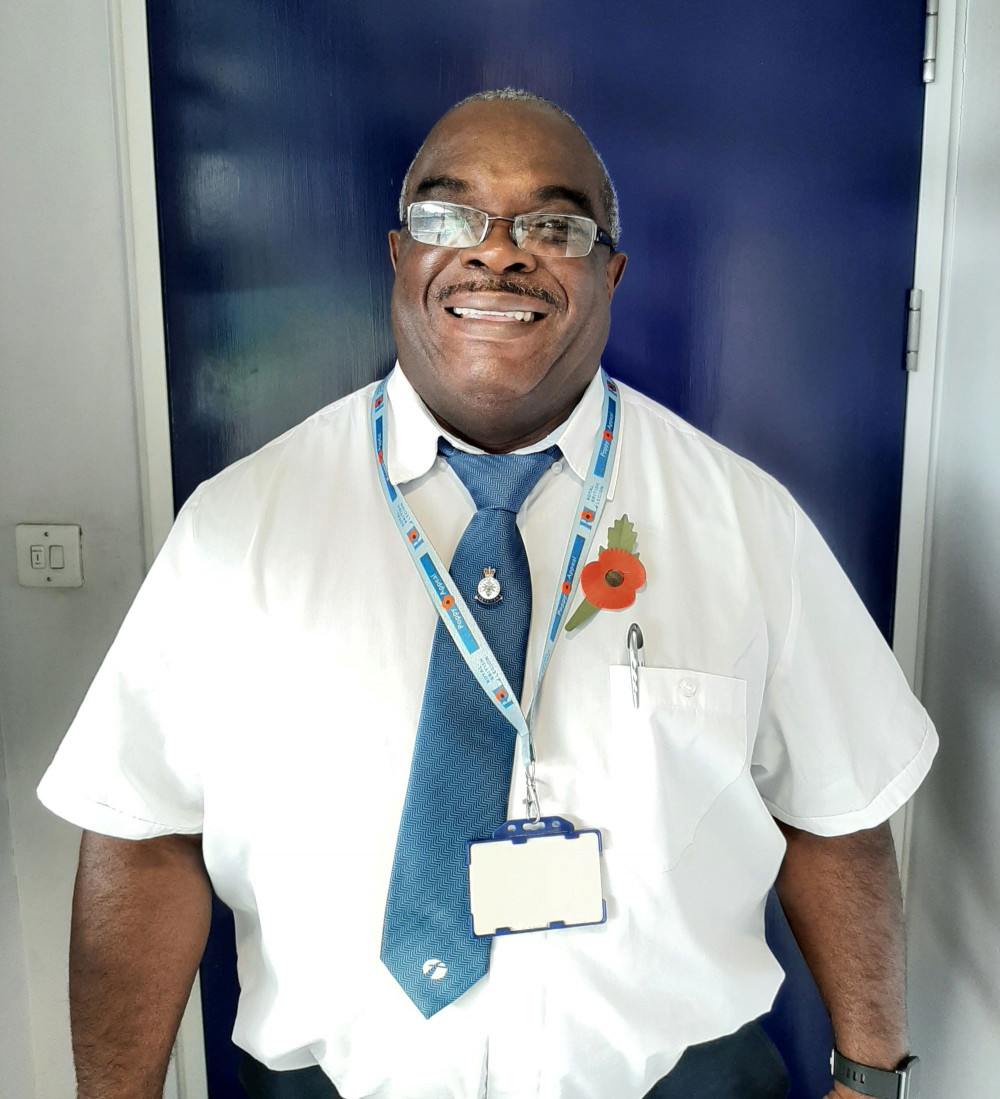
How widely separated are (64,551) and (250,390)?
0.42 metres

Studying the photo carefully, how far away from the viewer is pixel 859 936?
1368 millimetres

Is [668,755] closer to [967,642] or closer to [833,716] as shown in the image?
[833,716]

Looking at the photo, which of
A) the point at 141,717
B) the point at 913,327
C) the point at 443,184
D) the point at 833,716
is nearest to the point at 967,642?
the point at 833,716

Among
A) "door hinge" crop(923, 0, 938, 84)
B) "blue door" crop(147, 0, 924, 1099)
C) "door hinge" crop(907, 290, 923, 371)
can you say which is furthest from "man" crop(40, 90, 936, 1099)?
"door hinge" crop(923, 0, 938, 84)

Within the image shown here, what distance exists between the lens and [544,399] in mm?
1284

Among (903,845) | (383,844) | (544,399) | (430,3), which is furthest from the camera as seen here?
(903,845)

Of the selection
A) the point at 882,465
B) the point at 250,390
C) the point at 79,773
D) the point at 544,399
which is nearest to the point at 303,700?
the point at 79,773

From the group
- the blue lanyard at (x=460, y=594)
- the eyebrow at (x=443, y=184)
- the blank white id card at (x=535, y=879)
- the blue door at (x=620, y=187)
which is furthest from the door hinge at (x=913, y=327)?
the blank white id card at (x=535, y=879)

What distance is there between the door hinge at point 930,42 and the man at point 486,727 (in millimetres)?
664

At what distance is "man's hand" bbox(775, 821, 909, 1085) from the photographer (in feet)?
4.42

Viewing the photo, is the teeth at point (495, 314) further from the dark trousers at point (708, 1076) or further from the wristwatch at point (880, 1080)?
the wristwatch at point (880, 1080)

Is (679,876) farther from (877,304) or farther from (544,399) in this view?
(877,304)

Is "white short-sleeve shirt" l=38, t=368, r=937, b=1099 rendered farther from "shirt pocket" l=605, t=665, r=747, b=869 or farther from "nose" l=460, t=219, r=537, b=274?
"nose" l=460, t=219, r=537, b=274

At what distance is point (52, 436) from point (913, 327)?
4.92ft
